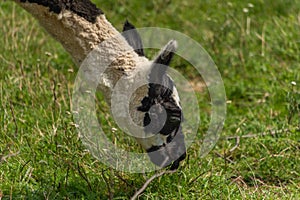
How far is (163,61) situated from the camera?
351 cm

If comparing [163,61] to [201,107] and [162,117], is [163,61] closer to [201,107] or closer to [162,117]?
[162,117]

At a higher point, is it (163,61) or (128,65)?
(163,61)

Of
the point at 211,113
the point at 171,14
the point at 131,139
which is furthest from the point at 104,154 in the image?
the point at 171,14

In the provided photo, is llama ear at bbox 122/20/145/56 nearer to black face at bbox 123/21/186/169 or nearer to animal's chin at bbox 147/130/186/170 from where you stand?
black face at bbox 123/21/186/169

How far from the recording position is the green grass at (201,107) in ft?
12.3

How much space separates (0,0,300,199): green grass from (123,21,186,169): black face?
0.15 m

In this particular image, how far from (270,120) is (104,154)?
4.82ft

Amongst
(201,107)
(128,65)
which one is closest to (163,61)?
(128,65)

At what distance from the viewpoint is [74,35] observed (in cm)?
374

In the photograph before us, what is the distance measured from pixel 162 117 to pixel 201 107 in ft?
5.61

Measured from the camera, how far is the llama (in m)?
3.64

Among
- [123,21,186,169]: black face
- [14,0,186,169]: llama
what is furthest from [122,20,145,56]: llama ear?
[123,21,186,169]: black face

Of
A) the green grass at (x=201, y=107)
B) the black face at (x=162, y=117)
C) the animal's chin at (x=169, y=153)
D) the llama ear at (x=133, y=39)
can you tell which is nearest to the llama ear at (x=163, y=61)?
the black face at (x=162, y=117)

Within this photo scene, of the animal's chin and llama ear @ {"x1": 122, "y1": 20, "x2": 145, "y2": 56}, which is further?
llama ear @ {"x1": 122, "y1": 20, "x2": 145, "y2": 56}
